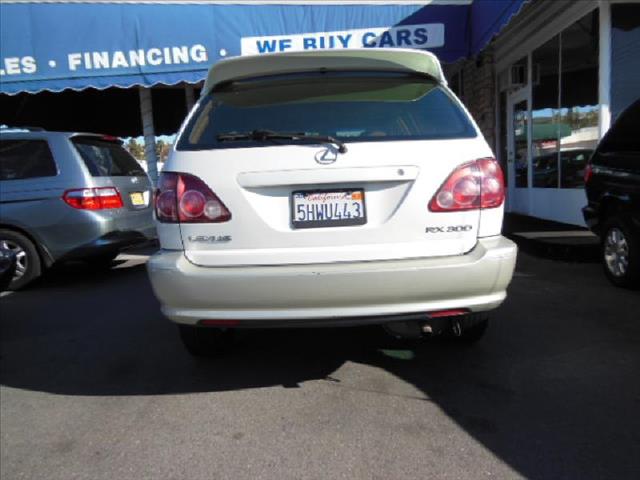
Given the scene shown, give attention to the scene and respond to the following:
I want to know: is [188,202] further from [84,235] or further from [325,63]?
[84,235]

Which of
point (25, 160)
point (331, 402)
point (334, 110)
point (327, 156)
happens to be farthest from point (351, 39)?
point (331, 402)

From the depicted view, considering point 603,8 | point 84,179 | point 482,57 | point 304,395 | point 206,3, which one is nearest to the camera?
point 304,395

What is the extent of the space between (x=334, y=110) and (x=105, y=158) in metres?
4.34

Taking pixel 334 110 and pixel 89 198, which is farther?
pixel 89 198

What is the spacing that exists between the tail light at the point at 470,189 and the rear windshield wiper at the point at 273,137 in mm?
535

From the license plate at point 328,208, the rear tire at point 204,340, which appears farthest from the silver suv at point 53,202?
the license plate at point 328,208

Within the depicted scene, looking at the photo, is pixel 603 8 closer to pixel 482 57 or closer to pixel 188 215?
pixel 482 57

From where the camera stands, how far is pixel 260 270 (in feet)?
9.03

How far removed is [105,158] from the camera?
259 inches

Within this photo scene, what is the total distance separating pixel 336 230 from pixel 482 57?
1022cm

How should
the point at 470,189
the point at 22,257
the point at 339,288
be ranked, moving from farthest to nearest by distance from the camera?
the point at 22,257, the point at 470,189, the point at 339,288

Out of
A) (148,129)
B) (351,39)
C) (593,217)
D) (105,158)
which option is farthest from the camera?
(148,129)

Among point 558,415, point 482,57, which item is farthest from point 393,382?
point 482,57

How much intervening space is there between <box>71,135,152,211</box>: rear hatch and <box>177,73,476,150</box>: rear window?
3484 millimetres
